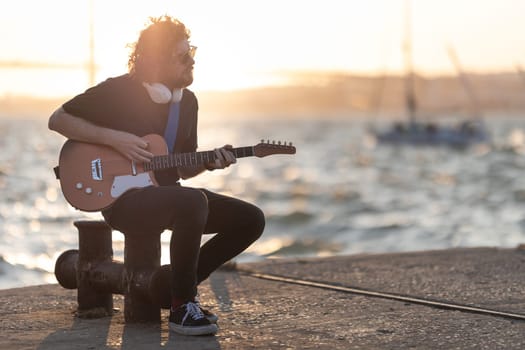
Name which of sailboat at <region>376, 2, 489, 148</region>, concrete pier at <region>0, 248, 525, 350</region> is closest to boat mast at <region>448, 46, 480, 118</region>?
sailboat at <region>376, 2, 489, 148</region>

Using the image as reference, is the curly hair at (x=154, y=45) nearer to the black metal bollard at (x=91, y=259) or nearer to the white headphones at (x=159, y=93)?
the white headphones at (x=159, y=93)

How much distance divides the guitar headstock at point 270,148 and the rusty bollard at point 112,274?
26.6 inches

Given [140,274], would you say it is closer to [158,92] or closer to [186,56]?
[158,92]

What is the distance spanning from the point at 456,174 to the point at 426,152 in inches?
1268

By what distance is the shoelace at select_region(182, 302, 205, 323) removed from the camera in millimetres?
4680

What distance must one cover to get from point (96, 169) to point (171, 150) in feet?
1.27

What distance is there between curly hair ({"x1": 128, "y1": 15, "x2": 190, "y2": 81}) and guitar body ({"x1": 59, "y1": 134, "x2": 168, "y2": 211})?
1.10 feet

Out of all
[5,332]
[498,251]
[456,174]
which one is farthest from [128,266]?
[456,174]

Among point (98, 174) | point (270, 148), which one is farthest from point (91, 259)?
point (270, 148)

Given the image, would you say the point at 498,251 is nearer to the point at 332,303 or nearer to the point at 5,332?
the point at 332,303

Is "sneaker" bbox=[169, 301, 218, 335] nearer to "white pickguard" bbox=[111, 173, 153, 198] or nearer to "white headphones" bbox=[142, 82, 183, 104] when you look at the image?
"white pickguard" bbox=[111, 173, 153, 198]

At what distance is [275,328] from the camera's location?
16.1 feet

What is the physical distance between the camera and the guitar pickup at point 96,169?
4863 mm

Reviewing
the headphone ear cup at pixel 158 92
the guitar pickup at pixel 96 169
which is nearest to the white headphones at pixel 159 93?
the headphone ear cup at pixel 158 92
